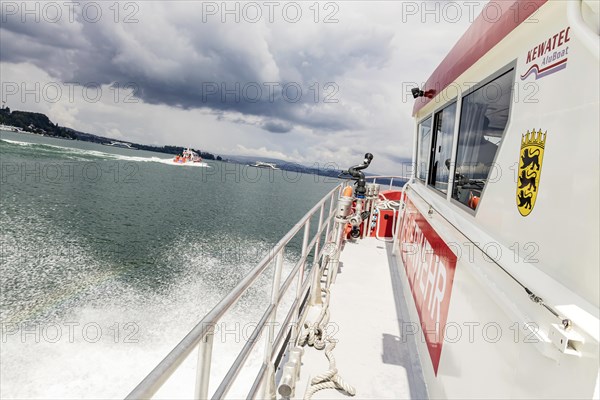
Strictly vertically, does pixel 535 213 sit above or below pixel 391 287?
above

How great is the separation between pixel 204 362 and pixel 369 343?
8.16 feet

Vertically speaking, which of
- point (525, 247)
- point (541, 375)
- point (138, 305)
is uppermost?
point (525, 247)

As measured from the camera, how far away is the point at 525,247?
1273 mm

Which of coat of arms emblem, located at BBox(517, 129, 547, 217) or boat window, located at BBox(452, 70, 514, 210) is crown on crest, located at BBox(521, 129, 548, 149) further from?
boat window, located at BBox(452, 70, 514, 210)

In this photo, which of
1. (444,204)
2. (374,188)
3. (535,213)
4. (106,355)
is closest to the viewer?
(535,213)

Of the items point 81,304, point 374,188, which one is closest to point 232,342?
point 81,304

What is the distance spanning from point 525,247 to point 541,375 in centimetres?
44

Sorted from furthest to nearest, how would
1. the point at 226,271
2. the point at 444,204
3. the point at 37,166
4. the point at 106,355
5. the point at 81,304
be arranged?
1. the point at 37,166
2. the point at 226,271
3. the point at 81,304
4. the point at 106,355
5. the point at 444,204

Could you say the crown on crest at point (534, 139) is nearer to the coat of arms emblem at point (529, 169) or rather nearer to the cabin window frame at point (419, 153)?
the coat of arms emblem at point (529, 169)

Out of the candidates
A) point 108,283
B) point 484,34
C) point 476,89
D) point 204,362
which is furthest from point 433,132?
point 108,283

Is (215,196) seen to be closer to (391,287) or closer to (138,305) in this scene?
(138,305)

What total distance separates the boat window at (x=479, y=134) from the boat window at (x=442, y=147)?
338 millimetres

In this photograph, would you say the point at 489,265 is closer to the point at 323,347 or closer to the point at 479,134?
the point at 479,134

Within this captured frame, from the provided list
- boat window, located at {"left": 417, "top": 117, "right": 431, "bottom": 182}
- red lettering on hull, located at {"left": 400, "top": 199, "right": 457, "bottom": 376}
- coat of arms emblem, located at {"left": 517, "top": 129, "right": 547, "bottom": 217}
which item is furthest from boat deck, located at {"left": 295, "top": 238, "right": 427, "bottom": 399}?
coat of arms emblem, located at {"left": 517, "top": 129, "right": 547, "bottom": 217}
